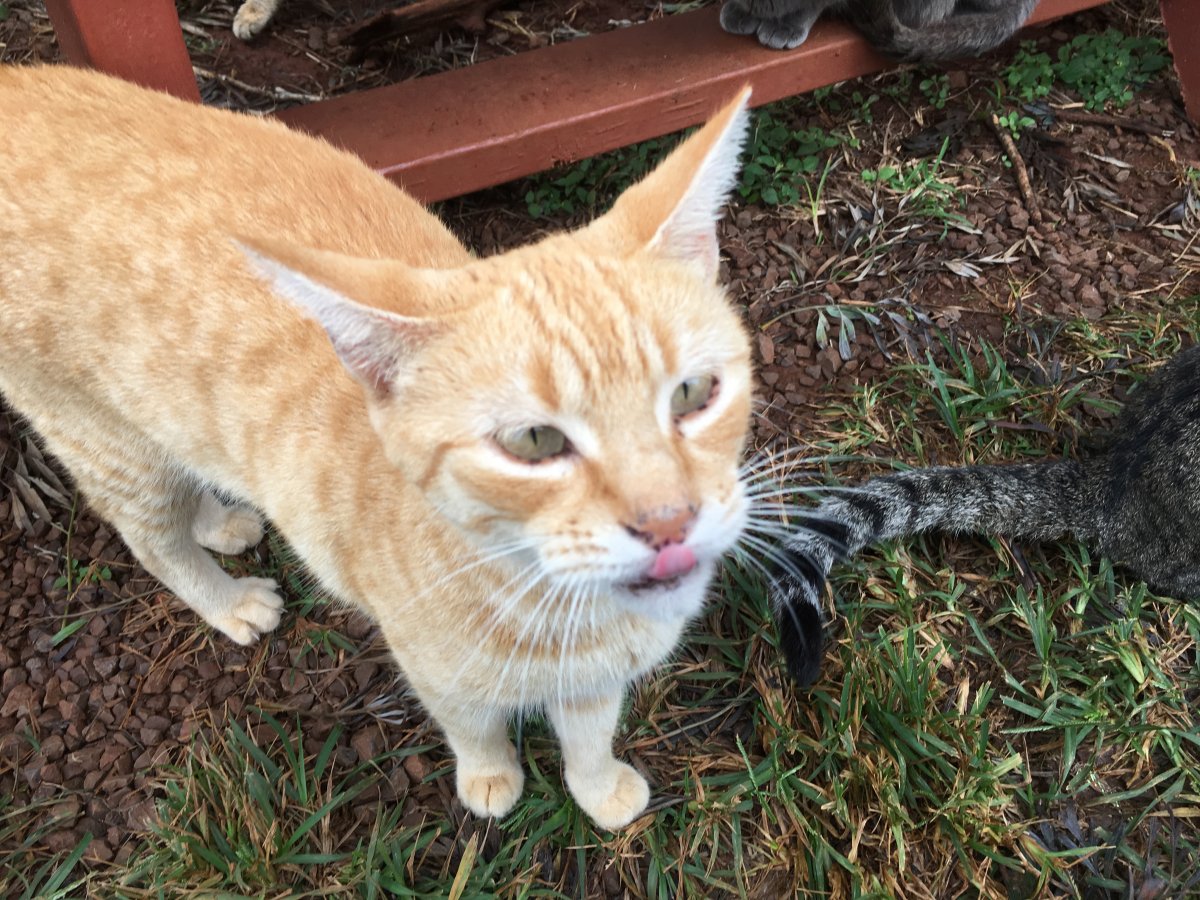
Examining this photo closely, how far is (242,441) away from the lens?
197cm

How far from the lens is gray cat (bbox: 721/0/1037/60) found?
340 centimetres

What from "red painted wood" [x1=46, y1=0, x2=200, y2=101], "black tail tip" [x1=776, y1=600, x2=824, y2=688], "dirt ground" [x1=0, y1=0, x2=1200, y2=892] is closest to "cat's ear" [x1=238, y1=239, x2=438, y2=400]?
"black tail tip" [x1=776, y1=600, x2=824, y2=688]

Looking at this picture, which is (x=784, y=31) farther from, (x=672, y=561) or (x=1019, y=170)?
(x=672, y=561)

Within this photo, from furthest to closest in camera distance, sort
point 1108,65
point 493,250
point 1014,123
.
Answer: point 1108,65 → point 1014,123 → point 493,250

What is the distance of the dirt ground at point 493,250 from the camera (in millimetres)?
2463

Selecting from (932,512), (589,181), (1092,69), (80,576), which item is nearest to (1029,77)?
(1092,69)

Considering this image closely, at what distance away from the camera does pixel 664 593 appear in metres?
1.41

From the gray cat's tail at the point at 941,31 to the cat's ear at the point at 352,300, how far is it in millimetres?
2850

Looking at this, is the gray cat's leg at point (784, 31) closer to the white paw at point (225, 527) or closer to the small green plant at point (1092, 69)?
the small green plant at point (1092, 69)

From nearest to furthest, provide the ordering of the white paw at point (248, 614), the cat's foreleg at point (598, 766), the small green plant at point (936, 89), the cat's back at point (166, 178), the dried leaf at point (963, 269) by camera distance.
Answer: the cat's back at point (166, 178), the cat's foreleg at point (598, 766), the white paw at point (248, 614), the dried leaf at point (963, 269), the small green plant at point (936, 89)

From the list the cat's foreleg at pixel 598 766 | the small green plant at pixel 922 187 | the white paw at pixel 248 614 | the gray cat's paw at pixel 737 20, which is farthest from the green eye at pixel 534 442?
the gray cat's paw at pixel 737 20

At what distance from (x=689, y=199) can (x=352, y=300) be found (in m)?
0.61

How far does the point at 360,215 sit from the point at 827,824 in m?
1.95

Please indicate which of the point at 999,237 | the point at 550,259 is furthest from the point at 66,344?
the point at 999,237
